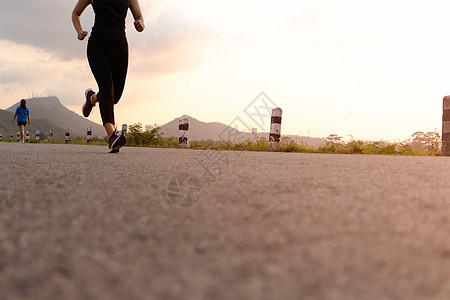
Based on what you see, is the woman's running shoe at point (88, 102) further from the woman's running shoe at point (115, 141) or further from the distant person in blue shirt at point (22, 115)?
the distant person in blue shirt at point (22, 115)

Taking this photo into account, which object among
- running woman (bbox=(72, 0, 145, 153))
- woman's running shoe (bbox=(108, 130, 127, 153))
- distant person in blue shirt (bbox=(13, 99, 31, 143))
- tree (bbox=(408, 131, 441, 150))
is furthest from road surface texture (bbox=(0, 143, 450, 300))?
distant person in blue shirt (bbox=(13, 99, 31, 143))

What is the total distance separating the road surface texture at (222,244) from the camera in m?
0.70

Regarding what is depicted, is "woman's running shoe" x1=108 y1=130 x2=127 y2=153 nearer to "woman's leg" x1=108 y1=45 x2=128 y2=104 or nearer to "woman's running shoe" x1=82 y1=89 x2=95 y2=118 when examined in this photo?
"woman's leg" x1=108 y1=45 x2=128 y2=104

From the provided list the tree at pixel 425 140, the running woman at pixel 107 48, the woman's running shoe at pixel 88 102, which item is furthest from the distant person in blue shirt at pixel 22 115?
the tree at pixel 425 140

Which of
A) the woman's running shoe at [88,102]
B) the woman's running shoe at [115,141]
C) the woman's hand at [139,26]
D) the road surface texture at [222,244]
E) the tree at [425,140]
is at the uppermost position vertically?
the woman's hand at [139,26]

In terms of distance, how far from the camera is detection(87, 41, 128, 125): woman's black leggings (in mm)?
4656

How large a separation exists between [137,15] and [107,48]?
2.37 ft

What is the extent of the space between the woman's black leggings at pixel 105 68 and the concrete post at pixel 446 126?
6.53m

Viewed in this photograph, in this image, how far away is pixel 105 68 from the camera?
184 inches

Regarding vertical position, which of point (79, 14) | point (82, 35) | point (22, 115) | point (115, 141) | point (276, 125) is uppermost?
point (79, 14)

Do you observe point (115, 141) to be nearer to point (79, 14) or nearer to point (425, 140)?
point (79, 14)

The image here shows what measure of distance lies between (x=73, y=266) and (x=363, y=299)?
24.0 inches

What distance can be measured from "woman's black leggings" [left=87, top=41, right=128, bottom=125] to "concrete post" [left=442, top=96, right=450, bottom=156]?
6.53 m

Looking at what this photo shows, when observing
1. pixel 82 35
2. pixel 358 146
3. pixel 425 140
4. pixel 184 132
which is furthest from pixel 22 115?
pixel 425 140
